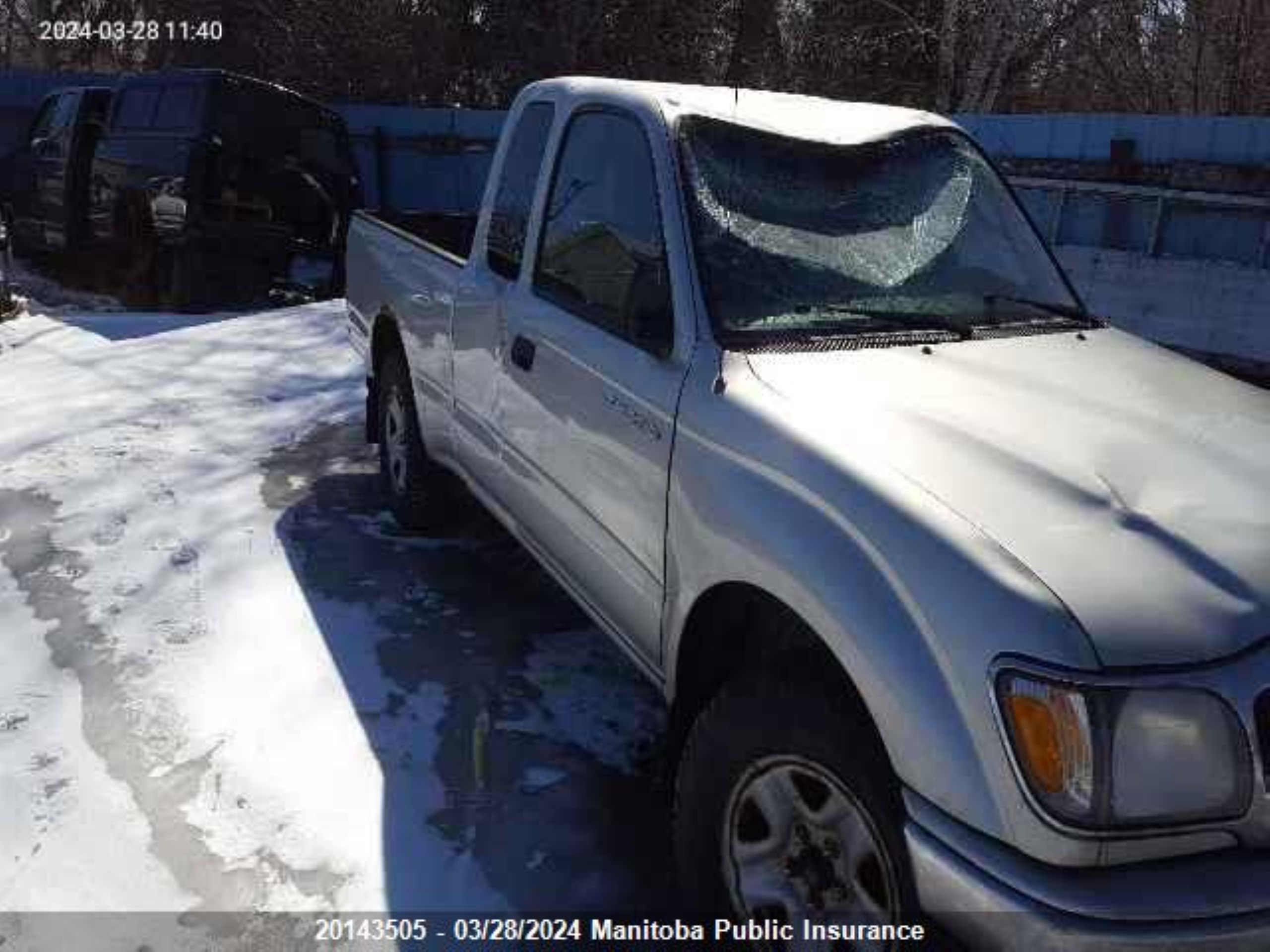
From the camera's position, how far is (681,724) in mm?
2695

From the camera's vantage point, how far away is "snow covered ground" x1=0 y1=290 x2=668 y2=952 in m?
2.66

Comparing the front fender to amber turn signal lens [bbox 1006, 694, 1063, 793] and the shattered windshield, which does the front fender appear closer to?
amber turn signal lens [bbox 1006, 694, 1063, 793]

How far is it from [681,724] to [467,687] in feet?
3.64

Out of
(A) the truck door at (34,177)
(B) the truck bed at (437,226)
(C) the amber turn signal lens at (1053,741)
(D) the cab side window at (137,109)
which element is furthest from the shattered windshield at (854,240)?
(A) the truck door at (34,177)

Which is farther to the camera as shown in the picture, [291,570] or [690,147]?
[291,570]

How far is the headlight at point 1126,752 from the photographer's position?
65.3 inches

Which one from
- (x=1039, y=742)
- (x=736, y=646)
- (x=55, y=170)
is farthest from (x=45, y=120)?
(x=1039, y=742)

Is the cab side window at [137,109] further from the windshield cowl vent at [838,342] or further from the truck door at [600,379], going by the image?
the windshield cowl vent at [838,342]

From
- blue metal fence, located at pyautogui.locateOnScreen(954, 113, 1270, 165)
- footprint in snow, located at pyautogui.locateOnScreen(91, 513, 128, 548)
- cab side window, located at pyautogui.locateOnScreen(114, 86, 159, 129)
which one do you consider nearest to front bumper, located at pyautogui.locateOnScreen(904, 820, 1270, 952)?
footprint in snow, located at pyautogui.locateOnScreen(91, 513, 128, 548)

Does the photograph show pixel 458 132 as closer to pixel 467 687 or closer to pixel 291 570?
pixel 291 570

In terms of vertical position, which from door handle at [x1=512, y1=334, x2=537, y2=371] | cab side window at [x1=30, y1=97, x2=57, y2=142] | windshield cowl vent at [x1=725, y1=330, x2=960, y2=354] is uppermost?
cab side window at [x1=30, y1=97, x2=57, y2=142]

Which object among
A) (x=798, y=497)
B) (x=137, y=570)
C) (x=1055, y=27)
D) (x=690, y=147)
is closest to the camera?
(x=798, y=497)

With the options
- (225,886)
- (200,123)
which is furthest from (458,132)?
(225,886)

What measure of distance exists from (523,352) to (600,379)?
569 mm
